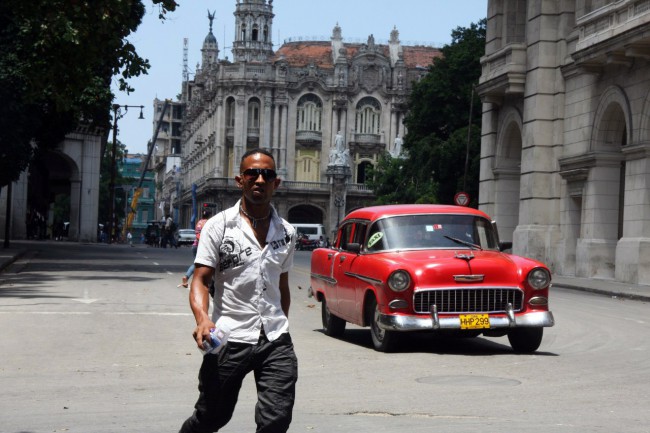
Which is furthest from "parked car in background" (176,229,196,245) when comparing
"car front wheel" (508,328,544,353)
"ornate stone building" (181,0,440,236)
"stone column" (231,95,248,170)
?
"car front wheel" (508,328,544,353)

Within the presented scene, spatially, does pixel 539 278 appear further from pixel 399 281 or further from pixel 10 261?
pixel 10 261

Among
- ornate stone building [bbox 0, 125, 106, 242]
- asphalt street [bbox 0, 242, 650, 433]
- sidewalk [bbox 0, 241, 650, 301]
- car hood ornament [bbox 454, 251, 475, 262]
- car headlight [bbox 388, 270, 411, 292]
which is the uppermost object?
ornate stone building [bbox 0, 125, 106, 242]

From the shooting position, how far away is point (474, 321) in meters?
14.2

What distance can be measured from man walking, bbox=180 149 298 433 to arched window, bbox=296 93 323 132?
11977cm

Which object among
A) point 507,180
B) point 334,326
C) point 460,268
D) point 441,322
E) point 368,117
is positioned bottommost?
point 334,326

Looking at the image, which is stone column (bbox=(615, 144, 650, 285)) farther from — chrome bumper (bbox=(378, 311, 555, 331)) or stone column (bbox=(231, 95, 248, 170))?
stone column (bbox=(231, 95, 248, 170))

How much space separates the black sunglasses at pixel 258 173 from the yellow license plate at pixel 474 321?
7.81 metres

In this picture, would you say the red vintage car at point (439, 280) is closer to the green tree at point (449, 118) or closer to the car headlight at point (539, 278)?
the car headlight at point (539, 278)

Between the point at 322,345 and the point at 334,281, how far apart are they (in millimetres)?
1164

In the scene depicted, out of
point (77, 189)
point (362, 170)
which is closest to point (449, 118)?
point (77, 189)

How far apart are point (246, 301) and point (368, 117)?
12207 centimetres

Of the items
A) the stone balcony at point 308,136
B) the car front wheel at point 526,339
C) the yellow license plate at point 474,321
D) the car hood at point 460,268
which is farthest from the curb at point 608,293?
the stone balcony at point 308,136

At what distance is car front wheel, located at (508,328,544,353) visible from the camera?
14.7 m

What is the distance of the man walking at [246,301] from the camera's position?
21.7 feet
